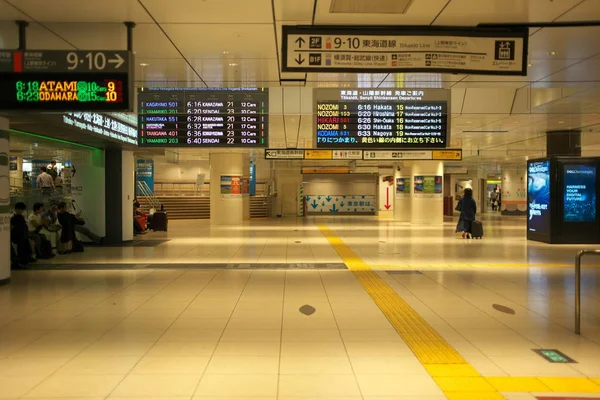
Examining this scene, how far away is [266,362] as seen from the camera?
4449 millimetres

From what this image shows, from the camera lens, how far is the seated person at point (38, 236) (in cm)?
1123

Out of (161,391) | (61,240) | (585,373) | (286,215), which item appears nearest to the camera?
(161,391)

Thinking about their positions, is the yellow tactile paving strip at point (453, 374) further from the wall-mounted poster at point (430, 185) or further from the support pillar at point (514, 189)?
the support pillar at point (514, 189)

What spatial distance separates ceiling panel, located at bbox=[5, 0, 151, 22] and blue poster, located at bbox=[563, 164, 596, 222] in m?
12.3

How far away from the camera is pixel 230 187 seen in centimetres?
2488

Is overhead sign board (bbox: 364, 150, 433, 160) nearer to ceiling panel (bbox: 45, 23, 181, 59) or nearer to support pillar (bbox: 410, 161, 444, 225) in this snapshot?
support pillar (bbox: 410, 161, 444, 225)

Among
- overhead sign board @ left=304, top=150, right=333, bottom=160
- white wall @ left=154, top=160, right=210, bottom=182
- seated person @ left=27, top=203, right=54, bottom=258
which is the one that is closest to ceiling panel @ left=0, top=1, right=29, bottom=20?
seated person @ left=27, top=203, right=54, bottom=258

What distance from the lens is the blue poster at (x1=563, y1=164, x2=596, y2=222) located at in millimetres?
14664

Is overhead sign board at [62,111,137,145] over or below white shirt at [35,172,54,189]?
over

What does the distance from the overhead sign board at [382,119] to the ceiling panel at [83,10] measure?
644 centimetres

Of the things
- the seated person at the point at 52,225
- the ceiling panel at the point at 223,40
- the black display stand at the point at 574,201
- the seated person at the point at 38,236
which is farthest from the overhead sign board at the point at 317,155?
the ceiling panel at the point at 223,40

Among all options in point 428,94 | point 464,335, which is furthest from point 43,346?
point 428,94

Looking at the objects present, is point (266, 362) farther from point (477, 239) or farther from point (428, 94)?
point (477, 239)

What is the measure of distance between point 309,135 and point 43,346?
14.4m
